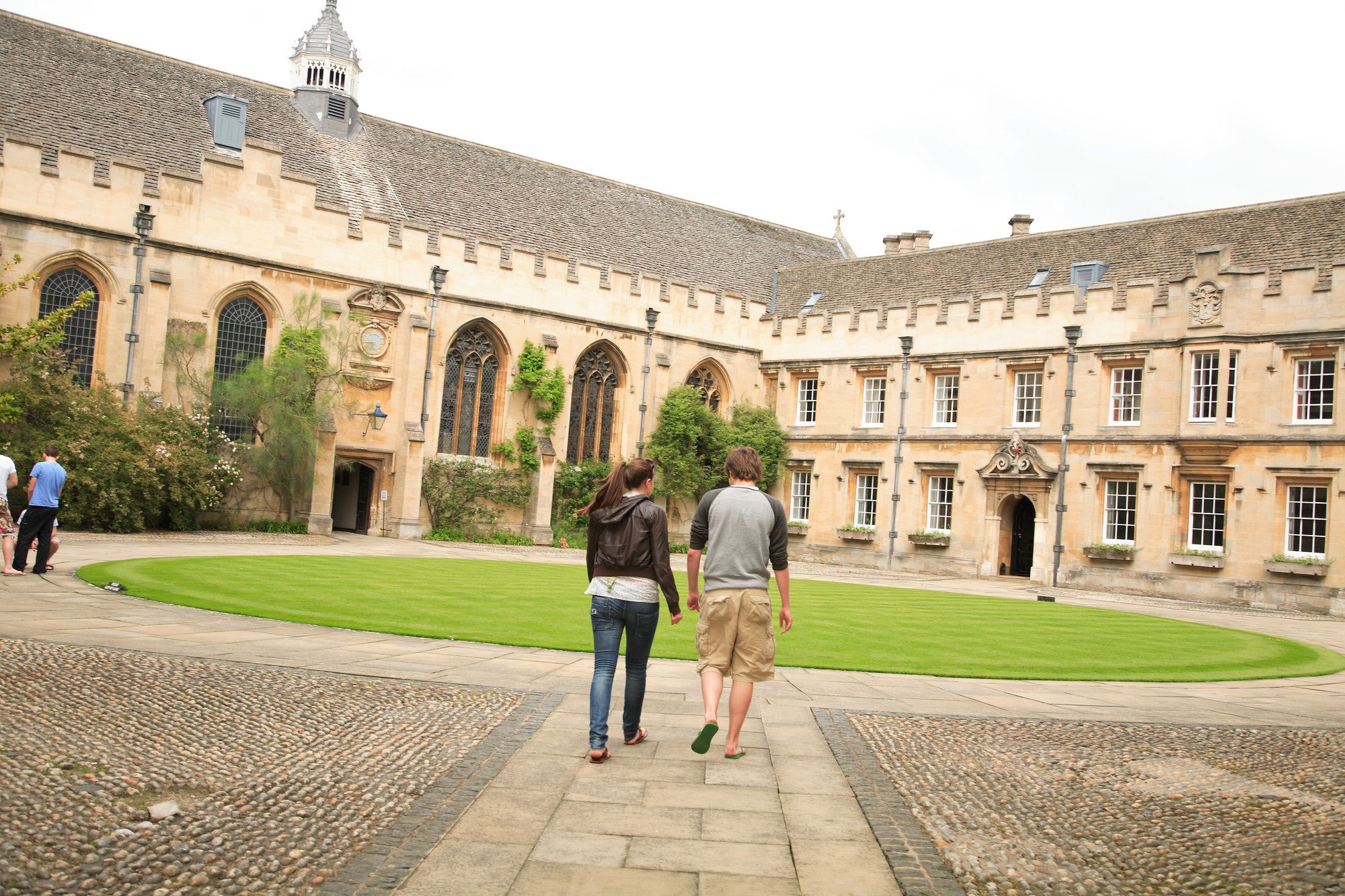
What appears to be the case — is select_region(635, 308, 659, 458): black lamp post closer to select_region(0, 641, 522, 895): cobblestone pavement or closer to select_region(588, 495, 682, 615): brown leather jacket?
select_region(0, 641, 522, 895): cobblestone pavement

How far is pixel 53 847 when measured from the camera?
426 cm

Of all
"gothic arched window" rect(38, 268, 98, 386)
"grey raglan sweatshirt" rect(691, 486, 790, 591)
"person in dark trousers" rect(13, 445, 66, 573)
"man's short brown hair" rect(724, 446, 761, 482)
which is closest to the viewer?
"grey raglan sweatshirt" rect(691, 486, 790, 591)

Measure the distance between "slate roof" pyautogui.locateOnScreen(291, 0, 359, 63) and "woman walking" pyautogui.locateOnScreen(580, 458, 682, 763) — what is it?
91.7 ft

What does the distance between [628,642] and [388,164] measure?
87.8ft

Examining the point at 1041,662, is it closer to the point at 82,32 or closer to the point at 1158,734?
the point at 1158,734

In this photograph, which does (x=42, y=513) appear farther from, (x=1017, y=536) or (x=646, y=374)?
(x=1017, y=536)

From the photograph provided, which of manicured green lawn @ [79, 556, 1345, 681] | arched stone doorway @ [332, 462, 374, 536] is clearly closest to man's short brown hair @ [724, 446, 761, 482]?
manicured green lawn @ [79, 556, 1345, 681]

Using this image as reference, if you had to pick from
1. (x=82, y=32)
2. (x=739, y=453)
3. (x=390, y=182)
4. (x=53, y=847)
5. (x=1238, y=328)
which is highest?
(x=82, y=32)

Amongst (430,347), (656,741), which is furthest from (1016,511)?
(656,741)

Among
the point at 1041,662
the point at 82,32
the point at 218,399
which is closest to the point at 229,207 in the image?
the point at 218,399

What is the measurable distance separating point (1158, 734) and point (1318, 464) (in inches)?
744

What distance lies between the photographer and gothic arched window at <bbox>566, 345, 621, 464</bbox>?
101ft

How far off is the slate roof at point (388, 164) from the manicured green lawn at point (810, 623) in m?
13.3

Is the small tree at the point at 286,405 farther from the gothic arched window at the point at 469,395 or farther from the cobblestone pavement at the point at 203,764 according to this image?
the cobblestone pavement at the point at 203,764
